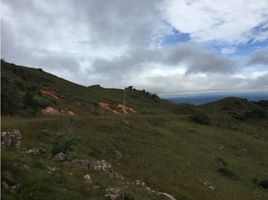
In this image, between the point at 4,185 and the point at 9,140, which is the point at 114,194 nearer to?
the point at 4,185

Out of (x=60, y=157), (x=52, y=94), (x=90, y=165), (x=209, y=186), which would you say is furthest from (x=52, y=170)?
(x=52, y=94)

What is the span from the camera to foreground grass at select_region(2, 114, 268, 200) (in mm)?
18183

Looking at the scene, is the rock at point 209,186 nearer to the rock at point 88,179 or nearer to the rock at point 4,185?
the rock at point 88,179

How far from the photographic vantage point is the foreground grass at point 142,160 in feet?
59.7

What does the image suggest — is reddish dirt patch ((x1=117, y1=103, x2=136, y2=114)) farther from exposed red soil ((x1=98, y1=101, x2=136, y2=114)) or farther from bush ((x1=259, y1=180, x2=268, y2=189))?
bush ((x1=259, y1=180, x2=268, y2=189))

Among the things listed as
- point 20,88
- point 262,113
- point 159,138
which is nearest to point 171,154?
point 159,138

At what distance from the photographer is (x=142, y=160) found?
39.9m

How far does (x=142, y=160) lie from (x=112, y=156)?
3.77m

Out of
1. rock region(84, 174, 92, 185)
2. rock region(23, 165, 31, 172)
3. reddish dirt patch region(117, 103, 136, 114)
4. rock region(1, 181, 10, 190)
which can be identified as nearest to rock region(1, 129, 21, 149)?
rock region(23, 165, 31, 172)

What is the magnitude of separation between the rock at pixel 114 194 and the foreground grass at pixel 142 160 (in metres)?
0.33

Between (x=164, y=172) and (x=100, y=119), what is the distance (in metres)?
14.5

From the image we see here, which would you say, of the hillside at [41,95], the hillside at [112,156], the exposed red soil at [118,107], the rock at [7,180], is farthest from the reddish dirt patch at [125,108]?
the rock at [7,180]

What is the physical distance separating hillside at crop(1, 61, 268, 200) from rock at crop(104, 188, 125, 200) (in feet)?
0.17

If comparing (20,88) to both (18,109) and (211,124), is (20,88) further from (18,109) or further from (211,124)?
(211,124)
